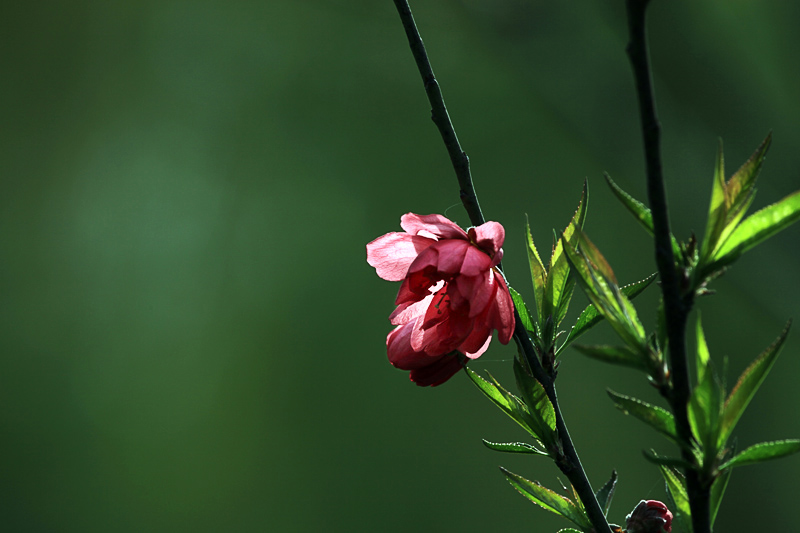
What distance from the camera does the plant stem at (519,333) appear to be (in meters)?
0.38

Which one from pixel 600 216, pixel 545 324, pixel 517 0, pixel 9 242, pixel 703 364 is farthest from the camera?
pixel 600 216

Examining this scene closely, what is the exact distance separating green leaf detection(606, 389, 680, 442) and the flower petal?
0.22 meters

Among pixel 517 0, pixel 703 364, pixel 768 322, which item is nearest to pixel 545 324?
pixel 703 364

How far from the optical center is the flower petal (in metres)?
0.48

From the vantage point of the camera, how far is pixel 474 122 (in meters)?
3.60

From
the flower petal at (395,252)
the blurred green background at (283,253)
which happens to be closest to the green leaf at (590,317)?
the flower petal at (395,252)

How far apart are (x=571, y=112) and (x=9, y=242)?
2.36 m

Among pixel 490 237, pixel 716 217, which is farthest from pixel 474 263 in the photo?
pixel 716 217

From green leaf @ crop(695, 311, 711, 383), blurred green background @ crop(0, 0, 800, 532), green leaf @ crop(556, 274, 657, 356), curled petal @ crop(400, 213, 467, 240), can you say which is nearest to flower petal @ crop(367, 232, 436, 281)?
curled petal @ crop(400, 213, 467, 240)

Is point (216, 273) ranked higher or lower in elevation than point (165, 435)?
higher

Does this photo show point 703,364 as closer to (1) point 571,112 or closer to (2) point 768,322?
(1) point 571,112

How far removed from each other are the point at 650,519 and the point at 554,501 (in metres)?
0.06

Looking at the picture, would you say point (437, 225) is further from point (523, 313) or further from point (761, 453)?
point (761, 453)

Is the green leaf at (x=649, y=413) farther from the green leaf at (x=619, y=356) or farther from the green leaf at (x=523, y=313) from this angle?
the green leaf at (x=523, y=313)
